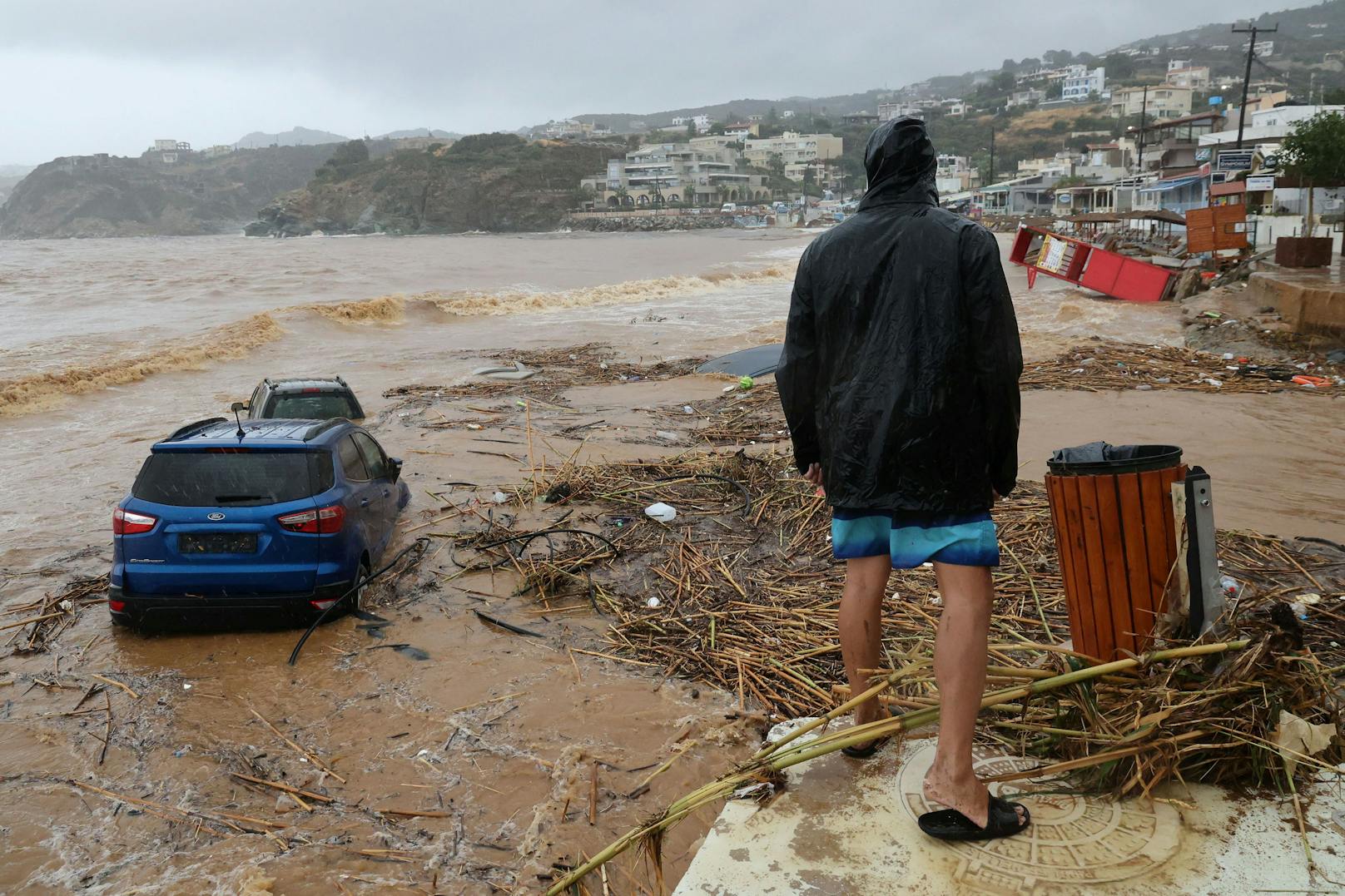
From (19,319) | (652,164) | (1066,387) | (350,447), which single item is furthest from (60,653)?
(652,164)

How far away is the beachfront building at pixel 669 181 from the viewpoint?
512 ft

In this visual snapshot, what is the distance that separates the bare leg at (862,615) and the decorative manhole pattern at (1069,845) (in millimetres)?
455

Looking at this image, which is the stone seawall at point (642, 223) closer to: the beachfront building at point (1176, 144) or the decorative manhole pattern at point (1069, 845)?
the beachfront building at point (1176, 144)

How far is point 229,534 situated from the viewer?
6.22 meters

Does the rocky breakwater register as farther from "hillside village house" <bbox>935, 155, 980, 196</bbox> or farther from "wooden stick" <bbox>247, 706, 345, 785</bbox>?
"wooden stick" <bbox>247, 706, 345, 785</bbox>

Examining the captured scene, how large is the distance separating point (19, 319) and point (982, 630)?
4141cm

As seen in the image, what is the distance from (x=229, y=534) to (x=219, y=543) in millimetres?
92

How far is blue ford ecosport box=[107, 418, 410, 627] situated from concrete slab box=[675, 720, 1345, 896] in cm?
435

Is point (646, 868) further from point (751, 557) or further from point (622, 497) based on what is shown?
point (622, 497)

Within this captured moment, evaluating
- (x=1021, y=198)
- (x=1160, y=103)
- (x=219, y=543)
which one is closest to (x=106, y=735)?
(x=219, y=543)

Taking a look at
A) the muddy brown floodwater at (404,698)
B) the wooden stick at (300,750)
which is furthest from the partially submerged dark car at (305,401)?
the wooden stick at (300,750)

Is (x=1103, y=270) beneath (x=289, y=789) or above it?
beneath

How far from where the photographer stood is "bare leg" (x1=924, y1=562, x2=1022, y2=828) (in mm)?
2678

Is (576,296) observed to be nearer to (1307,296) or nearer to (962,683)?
(1307,296)
